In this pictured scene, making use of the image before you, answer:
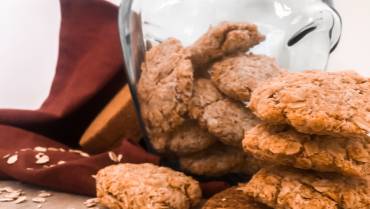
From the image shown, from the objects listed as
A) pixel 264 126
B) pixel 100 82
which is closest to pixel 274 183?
pixel 264 126

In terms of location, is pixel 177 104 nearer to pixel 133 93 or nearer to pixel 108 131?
pixel 133 93

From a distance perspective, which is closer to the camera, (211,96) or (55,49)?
(211,96)

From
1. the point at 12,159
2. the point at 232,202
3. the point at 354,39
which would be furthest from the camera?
the point at 354,39

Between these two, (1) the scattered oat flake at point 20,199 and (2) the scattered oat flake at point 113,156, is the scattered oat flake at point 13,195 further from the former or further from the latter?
(2) the scattered oat flake at point 113,156

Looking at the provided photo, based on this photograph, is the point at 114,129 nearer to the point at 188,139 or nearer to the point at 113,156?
the point at 113,156

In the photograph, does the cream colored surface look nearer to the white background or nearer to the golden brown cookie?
the golden brown cookie

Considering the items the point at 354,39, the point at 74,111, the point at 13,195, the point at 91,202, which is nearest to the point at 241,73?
the point at 91,202
